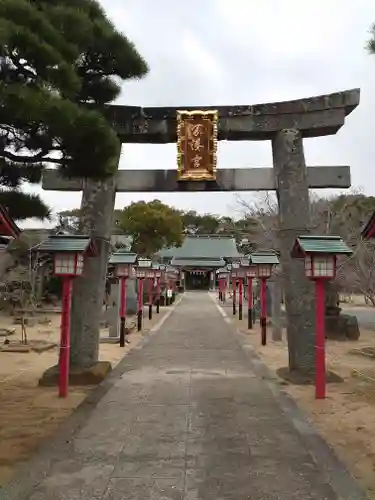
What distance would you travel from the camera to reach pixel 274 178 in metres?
10.1

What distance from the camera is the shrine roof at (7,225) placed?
593cm

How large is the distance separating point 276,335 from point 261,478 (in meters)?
11.8

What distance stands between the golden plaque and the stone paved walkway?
13.0 feet

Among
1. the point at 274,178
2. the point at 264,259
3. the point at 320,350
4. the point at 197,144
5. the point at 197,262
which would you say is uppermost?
the point at 197,262

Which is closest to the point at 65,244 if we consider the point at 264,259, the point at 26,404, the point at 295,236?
the point at 26,404

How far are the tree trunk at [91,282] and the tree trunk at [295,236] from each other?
10.8ft

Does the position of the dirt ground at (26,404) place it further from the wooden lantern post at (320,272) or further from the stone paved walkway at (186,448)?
the wooden lantern post at (320,272)

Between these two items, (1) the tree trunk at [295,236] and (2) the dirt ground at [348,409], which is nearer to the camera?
(2) the dirt ground at [348,409]

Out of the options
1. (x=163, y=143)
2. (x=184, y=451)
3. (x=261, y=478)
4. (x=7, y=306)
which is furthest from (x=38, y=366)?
(x=7, y=306)

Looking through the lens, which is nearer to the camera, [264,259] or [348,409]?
[348,409]

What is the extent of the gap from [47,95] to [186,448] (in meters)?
3.82

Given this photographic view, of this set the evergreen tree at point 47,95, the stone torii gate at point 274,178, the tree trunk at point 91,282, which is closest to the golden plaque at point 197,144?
the stone torii gate at point 274,178

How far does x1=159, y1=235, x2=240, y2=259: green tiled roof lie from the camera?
59.4 metres

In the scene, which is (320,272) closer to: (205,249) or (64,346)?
(64,346)
